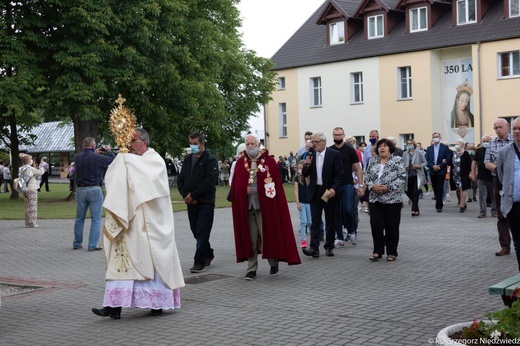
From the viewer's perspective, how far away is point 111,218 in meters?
9.09

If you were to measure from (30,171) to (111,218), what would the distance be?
1283 cm

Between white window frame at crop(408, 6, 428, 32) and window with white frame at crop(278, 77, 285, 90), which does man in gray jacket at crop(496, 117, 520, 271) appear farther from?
window with white frame at crop(278, 77, 285, 90)

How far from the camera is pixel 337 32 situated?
5316 centimetres

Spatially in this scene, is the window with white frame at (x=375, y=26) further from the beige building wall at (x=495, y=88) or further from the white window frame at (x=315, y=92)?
the beige building wall at (x=495, y=88)

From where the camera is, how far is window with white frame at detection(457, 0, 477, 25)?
46.3 metres

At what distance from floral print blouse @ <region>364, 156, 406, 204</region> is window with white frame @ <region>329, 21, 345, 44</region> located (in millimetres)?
40533

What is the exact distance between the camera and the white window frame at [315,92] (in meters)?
54.3

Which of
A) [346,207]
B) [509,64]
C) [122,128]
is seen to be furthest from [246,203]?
[509,64]

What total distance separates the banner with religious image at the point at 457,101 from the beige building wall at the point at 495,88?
1384 millimetres

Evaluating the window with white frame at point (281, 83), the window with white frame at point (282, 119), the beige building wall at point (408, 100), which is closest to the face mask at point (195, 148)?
the beige building wall at point (408, 100)

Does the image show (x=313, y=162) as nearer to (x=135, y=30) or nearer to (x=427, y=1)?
(x=135, y=30)

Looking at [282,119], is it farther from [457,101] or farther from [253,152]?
[253,152]

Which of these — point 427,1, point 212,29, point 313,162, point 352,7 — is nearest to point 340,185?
point 313,162

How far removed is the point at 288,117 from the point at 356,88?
6.34m
